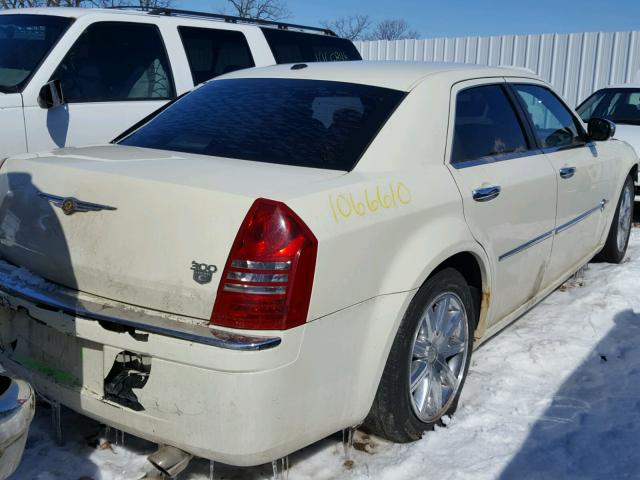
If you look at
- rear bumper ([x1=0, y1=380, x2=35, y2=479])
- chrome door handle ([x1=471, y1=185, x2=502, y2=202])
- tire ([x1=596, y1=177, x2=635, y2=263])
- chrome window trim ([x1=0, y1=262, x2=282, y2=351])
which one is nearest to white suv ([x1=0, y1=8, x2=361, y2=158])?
chrome window trim ([x1=0, y1=262, x2=282, y2=351])

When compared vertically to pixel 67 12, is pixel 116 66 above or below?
below

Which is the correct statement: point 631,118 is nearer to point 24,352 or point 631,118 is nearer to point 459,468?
point 459,468

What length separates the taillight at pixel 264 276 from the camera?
2.17 meters

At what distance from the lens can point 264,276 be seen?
218 centimetres

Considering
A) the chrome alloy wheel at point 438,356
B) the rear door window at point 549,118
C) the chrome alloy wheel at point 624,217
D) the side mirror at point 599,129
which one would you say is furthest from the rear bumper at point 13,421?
the chrome alloy wheel at point 624,217

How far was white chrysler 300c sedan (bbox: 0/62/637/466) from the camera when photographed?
218cm

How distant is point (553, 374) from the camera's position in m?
3.67

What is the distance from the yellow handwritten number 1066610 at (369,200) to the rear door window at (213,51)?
386cm

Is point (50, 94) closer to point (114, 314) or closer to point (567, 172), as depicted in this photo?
point (114, 314)

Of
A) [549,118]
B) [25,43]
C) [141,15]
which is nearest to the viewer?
[549,118]

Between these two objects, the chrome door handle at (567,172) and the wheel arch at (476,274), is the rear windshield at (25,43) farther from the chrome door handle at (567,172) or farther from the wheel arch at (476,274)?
the chrome door handle at (567,172)

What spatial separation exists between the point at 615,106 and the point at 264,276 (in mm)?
8200

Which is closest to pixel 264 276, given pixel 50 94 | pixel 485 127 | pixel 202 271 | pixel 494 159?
pixel 202 271

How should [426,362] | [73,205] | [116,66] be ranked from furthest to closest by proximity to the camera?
[116,66] < [426,362] < [73,205]
